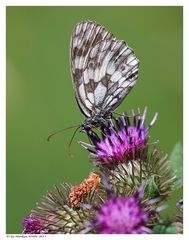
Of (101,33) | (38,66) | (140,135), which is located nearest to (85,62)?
(101,33)

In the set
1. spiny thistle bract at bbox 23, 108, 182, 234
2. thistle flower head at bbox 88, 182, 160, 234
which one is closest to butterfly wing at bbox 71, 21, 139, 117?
spiny thistle bract at bbox 23, 108, 182, 234

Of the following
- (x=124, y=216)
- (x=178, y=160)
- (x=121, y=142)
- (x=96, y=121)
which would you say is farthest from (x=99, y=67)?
(x=124, y=216)

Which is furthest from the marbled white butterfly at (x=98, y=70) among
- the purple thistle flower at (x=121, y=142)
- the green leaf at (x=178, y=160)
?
the green leaf at (x=178, y=160)

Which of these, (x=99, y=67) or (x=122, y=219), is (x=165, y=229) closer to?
(x=122, y=219)

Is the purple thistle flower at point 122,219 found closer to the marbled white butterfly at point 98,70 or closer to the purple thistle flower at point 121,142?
the purple thistle flower at point 121,142

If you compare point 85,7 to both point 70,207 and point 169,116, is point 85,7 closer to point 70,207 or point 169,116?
point 169,116

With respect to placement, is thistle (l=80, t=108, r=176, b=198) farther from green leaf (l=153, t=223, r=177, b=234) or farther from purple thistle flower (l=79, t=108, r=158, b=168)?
green leaf (l=153, t=223, r=177, b=234)
